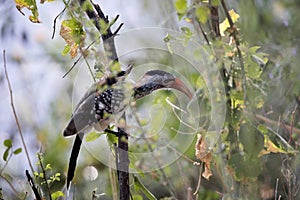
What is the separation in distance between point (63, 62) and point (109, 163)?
89 cm

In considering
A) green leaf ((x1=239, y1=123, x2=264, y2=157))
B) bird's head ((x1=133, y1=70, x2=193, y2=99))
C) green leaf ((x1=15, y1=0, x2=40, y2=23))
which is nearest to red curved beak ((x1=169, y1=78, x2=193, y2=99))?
bird's head ((x1=133, y1=70, x2=193, y2=99))

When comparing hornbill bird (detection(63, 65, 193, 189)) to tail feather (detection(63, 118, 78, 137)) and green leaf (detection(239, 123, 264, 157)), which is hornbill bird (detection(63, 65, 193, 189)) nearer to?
tail feather (detection(63, 118, 78, 137))

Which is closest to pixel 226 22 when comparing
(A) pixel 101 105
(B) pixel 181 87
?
(B) pixel 181 87

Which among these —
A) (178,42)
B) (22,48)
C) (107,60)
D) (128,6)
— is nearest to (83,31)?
(107,60)

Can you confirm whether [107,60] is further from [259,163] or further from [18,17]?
[18,17]

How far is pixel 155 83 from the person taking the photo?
0.87m

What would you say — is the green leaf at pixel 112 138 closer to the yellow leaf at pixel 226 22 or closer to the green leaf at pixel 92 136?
the green leaf at pixel 92 136

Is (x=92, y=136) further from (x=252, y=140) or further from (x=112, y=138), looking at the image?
(x=252, y=140)

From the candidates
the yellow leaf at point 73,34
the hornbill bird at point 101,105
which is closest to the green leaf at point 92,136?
the hornbill bird at point 101,105

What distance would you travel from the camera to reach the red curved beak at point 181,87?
3.01 ft

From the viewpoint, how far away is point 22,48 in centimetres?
192

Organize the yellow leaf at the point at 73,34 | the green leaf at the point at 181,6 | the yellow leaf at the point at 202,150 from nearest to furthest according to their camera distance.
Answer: the green leaf at the point at 181,6 < the yellow leaf at the point at 73,34 < the yellow leaf at the point at 202,150

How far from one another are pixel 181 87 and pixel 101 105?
15 centimetres

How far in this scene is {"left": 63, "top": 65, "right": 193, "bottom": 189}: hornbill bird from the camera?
0.83m
